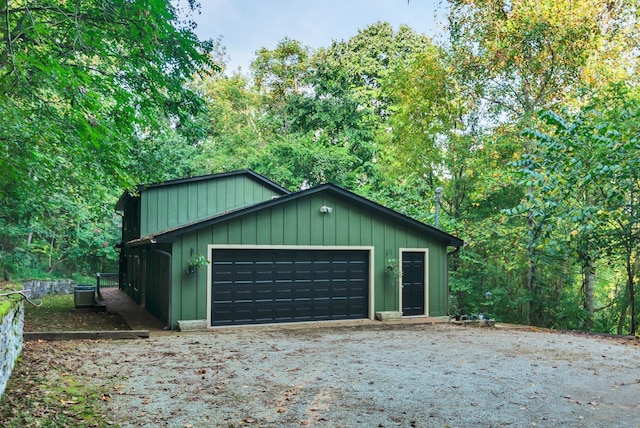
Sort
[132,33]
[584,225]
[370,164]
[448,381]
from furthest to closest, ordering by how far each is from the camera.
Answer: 1. [370,164]
2. [132,33]
3. [584,225]
4. [448,381]

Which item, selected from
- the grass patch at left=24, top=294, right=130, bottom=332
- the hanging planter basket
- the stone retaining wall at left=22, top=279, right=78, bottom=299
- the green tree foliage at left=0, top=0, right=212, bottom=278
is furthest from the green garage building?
the stone retaining wall at left=22, top=279, right=78, bottom=299

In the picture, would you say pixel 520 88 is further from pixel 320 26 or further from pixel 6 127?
pixel 320 26

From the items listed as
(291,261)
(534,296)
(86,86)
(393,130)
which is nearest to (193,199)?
(291,261)

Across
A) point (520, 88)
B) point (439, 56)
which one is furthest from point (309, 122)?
point (520, 88)

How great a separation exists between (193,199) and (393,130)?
34.8 ft

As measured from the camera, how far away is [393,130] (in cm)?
2258

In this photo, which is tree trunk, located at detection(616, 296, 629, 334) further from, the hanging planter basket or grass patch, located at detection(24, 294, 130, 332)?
grass patch, located at detection(24, 294, 130, 332)

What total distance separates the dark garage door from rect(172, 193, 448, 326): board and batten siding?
29 cm

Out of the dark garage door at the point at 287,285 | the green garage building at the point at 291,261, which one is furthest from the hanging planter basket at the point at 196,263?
the dark garage door at the point at 287,285

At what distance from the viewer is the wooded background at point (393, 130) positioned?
746cm

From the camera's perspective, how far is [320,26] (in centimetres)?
3167

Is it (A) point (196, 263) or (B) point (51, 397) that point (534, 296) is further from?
(B) point (51, 397)

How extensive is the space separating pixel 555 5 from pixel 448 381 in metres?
13.3

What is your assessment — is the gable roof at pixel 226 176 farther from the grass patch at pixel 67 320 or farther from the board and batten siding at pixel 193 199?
the grass patch at pixel 67 320
